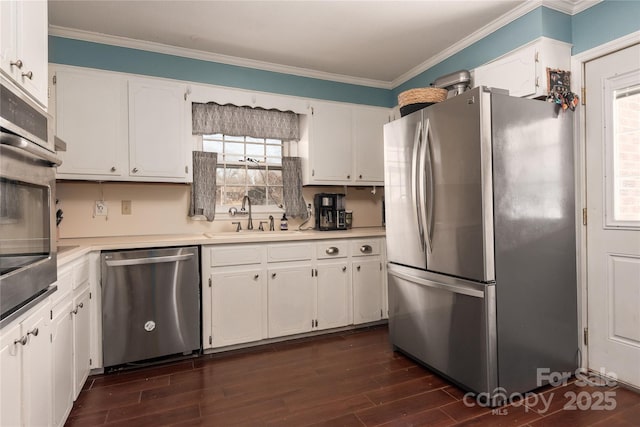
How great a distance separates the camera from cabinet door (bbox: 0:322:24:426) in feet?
3.59

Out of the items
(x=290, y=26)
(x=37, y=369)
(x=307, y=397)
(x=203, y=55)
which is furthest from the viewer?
(x=203, y=55)

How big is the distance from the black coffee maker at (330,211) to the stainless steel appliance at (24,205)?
2365 mm

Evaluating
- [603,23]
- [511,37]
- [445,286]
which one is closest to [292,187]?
[445,286]

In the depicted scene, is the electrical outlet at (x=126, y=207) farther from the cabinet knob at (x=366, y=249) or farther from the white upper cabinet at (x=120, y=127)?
the cabinet knob at (x=366, y=249)

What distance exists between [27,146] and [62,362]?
3.81ft

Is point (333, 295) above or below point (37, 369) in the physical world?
below

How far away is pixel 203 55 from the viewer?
3.14 metres

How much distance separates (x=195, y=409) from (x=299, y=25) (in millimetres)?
2764

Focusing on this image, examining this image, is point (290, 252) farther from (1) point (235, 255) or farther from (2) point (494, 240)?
(2) point (494, 240)

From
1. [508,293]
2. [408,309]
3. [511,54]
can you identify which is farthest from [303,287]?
[511,54]

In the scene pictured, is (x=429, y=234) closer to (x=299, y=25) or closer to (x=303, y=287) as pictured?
(x=303, y=287)

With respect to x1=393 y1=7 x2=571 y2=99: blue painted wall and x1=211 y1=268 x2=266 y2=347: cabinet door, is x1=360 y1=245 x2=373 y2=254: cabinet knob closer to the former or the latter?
x1=211 y1=268 x2=266 y2=347: cabinet door

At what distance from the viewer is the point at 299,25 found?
8.94 ft

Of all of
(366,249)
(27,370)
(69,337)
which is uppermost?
(366,249)
